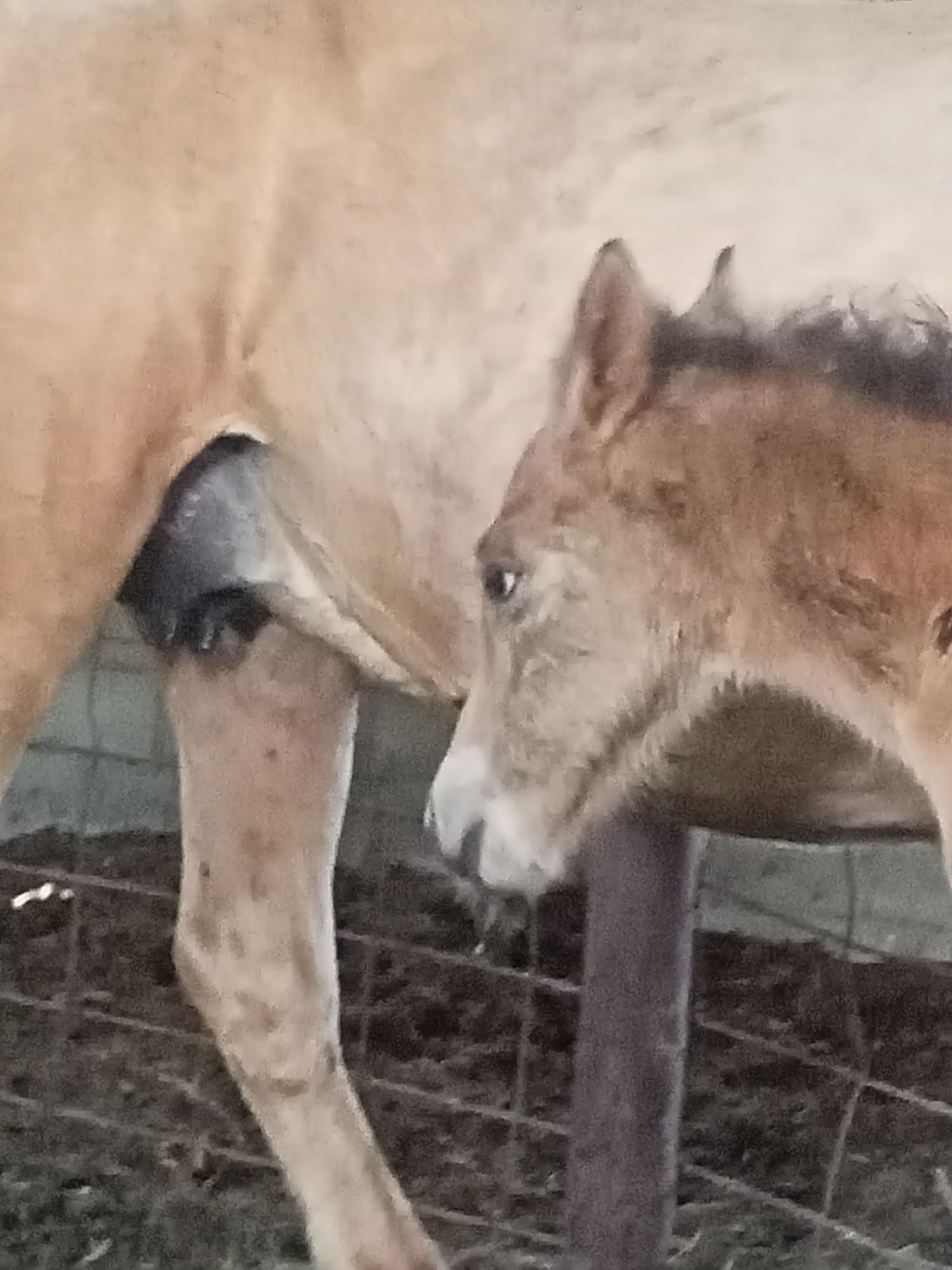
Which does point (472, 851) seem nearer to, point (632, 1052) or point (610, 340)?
point (610, 340)

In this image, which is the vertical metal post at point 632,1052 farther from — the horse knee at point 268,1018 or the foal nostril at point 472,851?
the foal nostril at point 472,851

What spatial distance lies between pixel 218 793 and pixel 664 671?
602mm

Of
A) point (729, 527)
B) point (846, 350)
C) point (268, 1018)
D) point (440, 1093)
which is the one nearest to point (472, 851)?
point (729, 527)

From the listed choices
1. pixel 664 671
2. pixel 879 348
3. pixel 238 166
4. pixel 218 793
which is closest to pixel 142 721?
pixel 218 793

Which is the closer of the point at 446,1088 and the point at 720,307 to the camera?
the point at 720,307

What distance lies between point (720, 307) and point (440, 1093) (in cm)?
119

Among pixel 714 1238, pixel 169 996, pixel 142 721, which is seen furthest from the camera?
pixel 142 721

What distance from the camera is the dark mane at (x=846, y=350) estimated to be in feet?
3.14

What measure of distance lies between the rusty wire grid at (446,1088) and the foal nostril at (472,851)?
441 mm

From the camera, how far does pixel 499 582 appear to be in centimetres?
110

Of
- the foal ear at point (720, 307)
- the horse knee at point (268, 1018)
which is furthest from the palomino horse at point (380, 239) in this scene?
the horse knee at point (268, 1018)

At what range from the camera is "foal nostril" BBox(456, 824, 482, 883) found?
3.66ft

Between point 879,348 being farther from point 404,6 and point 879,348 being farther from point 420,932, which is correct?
point 420,932

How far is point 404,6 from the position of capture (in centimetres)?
127
